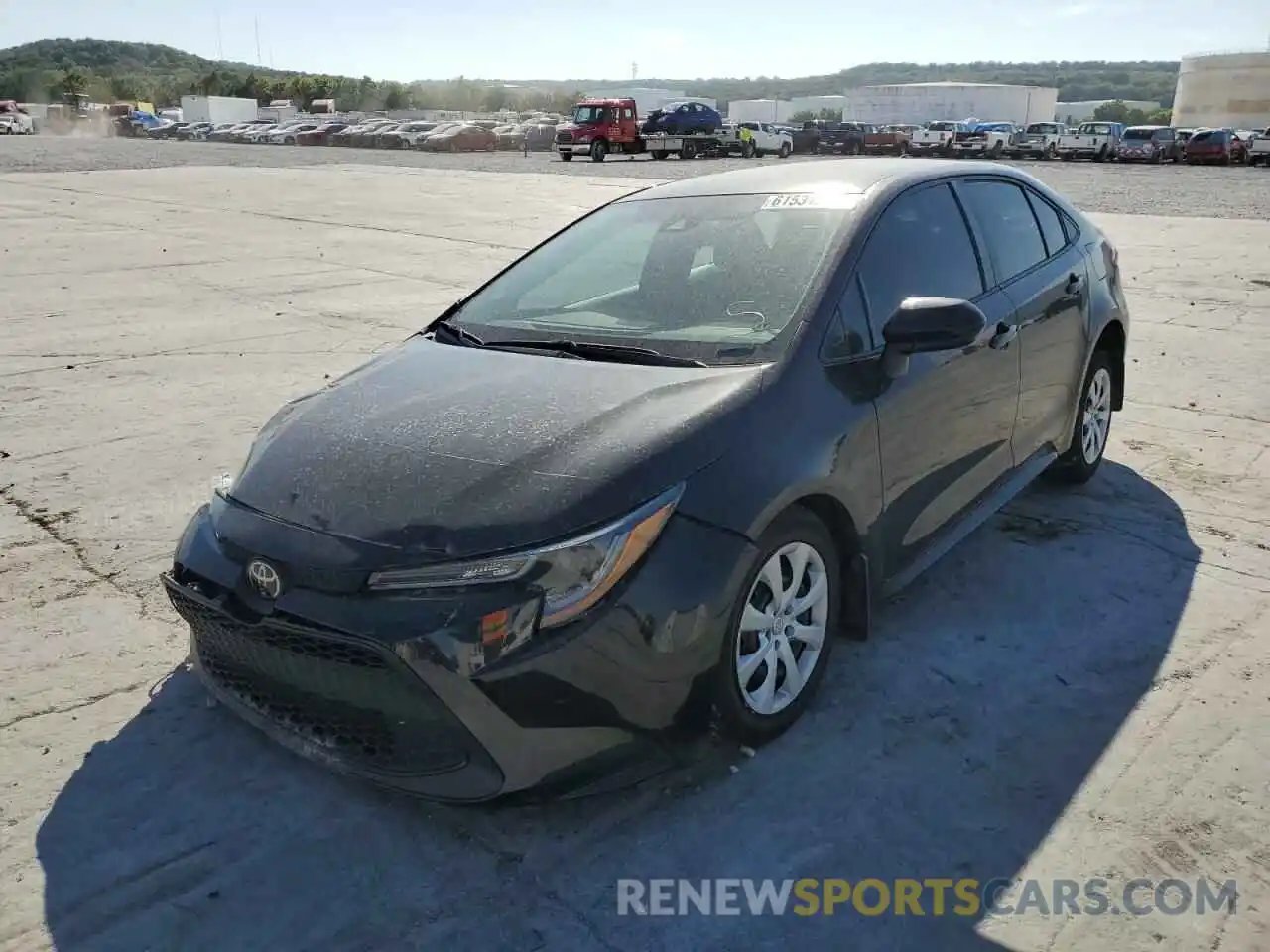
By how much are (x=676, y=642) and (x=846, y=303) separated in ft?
4.42

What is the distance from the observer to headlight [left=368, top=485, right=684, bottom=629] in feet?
8.29

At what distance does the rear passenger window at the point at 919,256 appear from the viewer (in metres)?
3.52

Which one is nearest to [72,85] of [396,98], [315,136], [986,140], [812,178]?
[396,98]

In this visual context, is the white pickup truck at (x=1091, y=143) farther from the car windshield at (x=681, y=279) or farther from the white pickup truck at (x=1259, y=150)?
the car windshield at (x=681, y=279)

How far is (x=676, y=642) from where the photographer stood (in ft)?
8.67

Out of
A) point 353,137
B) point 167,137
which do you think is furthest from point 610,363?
point 167,137

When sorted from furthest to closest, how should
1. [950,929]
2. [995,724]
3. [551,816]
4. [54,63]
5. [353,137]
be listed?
[54,63], [353,137], [995,724], [551,816], [950,929]

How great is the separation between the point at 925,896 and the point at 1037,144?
152 feet

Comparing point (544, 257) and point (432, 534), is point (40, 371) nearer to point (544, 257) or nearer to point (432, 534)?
point (544, 257)

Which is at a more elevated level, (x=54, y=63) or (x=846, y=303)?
(x=54, y=63)

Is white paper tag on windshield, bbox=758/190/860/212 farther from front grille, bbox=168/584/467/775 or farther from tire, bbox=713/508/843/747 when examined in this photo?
front grille, bbox=168/584/467/775

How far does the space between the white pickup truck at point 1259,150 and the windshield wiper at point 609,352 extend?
42665mm

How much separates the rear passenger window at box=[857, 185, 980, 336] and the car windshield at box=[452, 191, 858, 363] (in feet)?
0.52

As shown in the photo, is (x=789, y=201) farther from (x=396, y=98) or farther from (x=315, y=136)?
(x=396, y=98)
